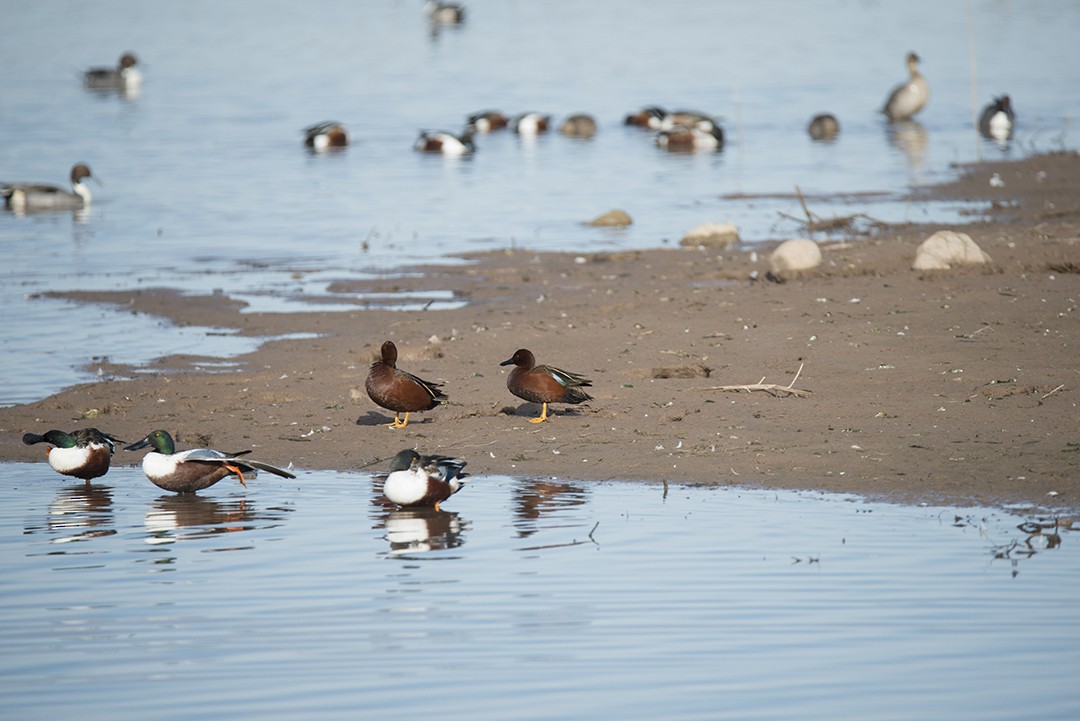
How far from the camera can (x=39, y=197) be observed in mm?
25203

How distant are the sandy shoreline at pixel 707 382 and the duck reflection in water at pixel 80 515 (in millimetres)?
952

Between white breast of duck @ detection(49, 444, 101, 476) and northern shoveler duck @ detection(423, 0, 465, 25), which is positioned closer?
white breast of duck @ detection(49, 444, 101, 476)

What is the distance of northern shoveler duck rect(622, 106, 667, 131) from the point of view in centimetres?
3362

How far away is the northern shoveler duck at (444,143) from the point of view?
31469mm

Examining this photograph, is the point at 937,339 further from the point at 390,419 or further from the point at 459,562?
the point at 459,562

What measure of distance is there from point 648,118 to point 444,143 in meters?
5.77

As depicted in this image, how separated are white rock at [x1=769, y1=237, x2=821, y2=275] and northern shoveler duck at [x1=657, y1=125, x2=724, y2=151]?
53.6ft

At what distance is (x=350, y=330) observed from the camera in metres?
14.4

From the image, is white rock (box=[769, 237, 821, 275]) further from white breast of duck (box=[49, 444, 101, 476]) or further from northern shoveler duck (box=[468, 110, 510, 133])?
northern shoveler duck (box=[468, 110, 510, 133])

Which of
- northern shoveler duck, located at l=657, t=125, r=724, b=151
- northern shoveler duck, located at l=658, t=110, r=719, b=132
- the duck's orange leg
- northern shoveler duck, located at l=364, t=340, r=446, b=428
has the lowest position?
the duck's orange leg

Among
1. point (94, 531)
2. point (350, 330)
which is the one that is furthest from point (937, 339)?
point (94, 531)

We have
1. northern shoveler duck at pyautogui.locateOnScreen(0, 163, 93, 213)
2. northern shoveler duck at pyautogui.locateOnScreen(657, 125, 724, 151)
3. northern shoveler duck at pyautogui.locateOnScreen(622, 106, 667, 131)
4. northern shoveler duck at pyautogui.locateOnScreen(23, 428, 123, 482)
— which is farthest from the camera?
northern shoveler duck at pyautogui.locateOnScreen(622, 106, 667, 131)

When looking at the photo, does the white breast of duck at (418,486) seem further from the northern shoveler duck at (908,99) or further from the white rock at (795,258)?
the northern shoveler duck at (908,99)

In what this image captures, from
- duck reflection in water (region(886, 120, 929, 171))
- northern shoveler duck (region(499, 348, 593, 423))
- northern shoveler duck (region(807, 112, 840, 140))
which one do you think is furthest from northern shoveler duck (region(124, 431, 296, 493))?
→ northern shoveler duck (region(807, 112, 840, 140))
